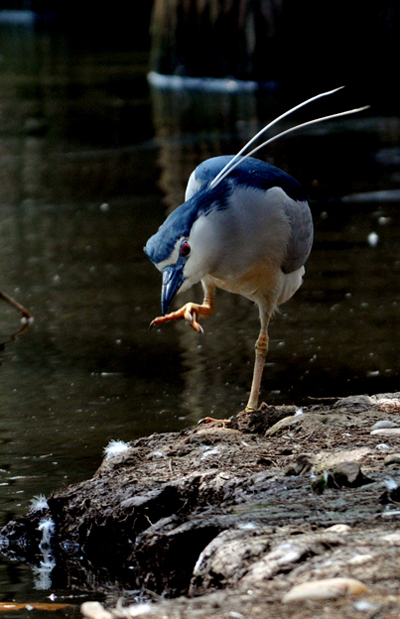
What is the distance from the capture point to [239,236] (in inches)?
181

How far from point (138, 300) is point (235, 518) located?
4150 mm

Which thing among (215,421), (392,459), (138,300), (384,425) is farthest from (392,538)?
(138,300)

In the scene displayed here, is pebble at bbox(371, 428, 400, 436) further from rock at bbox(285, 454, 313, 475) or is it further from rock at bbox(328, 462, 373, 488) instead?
rock at bbox(328, 462, 373, 488)

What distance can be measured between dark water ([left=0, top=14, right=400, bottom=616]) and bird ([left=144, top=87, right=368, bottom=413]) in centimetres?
62

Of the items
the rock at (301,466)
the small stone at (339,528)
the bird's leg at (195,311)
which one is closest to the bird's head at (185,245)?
the bird's leg at (195,311)

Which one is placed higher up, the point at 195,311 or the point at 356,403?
the point at 195,311

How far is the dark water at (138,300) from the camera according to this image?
18.6 ft

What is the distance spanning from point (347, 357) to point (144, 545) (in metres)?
2.85

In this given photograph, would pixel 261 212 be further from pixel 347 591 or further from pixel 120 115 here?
pixel 120 115

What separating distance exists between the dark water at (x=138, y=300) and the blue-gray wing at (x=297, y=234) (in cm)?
63

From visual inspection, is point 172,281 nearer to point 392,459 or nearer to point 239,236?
point 239,236

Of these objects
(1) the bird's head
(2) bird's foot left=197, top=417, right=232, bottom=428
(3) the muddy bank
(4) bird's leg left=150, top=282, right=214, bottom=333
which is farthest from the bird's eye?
(2) bird's foot left=197, top=417, right=232, bottom=428

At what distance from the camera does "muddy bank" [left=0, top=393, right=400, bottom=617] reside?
3.25 m

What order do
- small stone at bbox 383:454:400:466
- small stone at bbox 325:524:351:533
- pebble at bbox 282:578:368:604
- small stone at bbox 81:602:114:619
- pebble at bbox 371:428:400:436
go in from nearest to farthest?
Result: pebble at bbox 282:578:368:604
small stone at bbox 81:602:114:619
small stone at bbox 325:524:351:533
small stone at bbox 383:454:400:466
pebble at bbox 371:428:400:436
